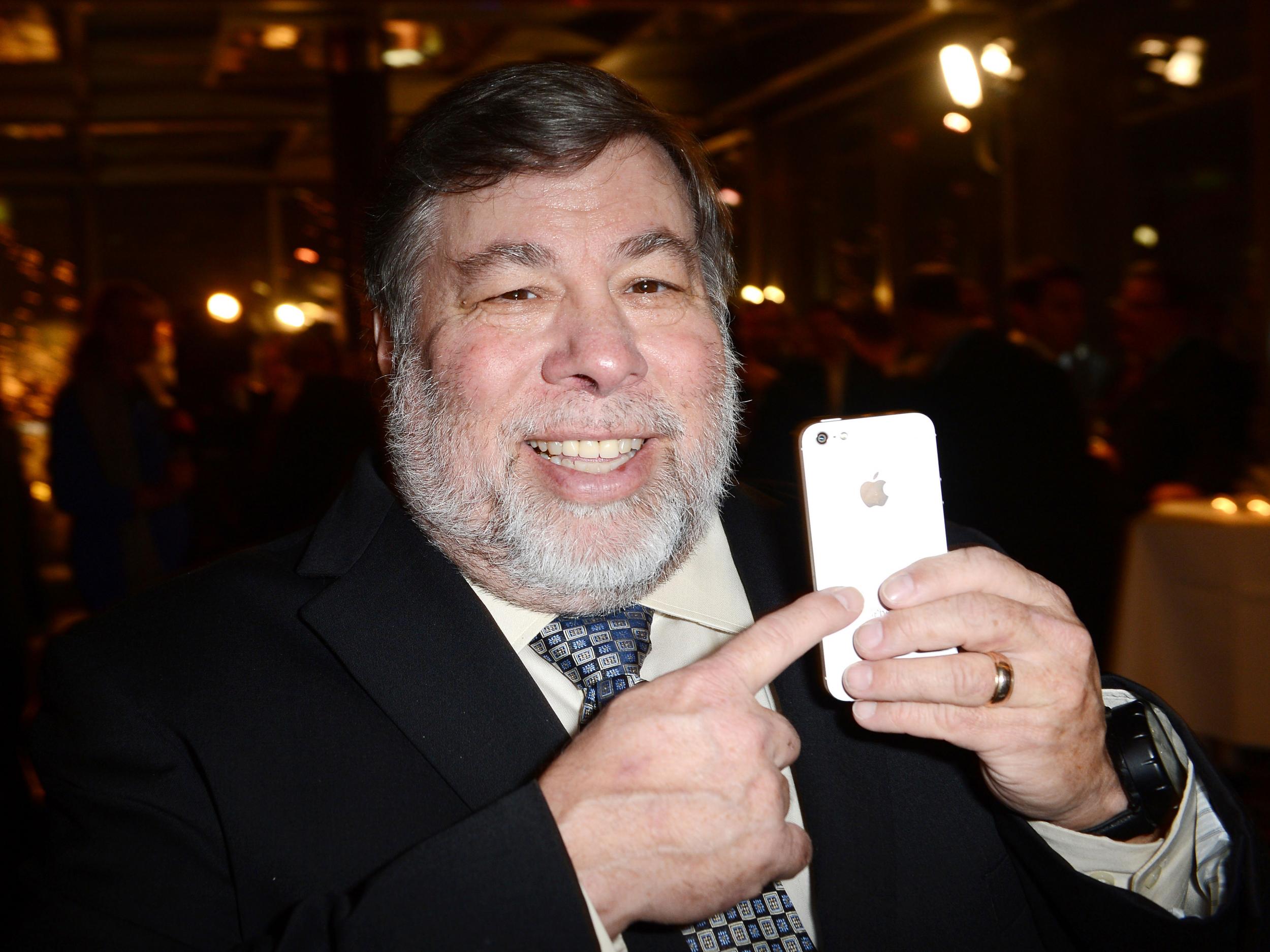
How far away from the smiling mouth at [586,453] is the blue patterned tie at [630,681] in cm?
21

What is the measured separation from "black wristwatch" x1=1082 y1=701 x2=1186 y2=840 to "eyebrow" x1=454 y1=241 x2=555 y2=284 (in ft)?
3.05

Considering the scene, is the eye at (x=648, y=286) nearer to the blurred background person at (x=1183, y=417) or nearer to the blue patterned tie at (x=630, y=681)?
the blue patterned tie at (x=630, y=681)

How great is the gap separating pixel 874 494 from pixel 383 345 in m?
0.80

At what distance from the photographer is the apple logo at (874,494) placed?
1196 mm

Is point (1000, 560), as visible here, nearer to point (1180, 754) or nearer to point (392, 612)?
point (1180, 754)

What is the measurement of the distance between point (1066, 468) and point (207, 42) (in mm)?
8133

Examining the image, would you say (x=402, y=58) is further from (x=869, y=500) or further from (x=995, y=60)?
(x=869, y=500)

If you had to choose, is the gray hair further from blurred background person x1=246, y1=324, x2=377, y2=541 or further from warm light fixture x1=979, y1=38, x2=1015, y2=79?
warm light fixture x1=979, y1=38, x2=1015, y2=79

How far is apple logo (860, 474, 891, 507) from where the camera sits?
120 cm

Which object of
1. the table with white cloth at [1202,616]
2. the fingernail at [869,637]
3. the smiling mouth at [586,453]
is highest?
the smiling mouth at [586,453]

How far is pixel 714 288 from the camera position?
1582 millimetres

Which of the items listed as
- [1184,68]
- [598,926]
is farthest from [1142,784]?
[1184,68]

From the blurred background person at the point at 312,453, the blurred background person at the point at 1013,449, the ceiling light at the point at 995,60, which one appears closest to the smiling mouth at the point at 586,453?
the blurred background person at the point at 312,453

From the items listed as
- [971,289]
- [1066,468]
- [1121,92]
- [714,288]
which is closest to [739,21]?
[1121,92]
